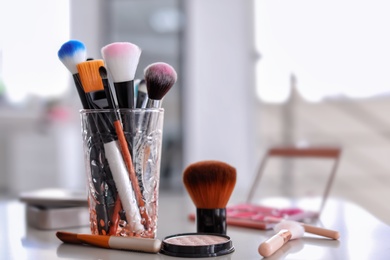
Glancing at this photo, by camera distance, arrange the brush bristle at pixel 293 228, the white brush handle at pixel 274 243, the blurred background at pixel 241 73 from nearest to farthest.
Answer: the white brush handle at pixel 274 243 → the brush bristle at pixel 293 228 → the blurred background at pixel 241 73

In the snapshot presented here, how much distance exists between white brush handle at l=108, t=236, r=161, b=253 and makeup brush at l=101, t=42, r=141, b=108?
187 mm

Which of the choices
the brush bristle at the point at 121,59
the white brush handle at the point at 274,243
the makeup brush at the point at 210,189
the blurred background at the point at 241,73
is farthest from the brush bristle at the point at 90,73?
the blurred background at the point at 241,73

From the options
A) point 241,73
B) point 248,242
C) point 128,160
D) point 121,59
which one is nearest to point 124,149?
point 128,160

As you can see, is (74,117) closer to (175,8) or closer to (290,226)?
(175,8)

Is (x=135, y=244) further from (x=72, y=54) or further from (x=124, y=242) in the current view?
(x=72, y=54)

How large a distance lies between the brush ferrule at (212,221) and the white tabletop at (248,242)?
3 centimetres

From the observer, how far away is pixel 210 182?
0.71m

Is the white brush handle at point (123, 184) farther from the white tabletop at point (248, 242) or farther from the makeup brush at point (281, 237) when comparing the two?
the makeup brush at point (281, 237)

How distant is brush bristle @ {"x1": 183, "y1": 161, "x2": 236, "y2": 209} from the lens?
0.70 meters

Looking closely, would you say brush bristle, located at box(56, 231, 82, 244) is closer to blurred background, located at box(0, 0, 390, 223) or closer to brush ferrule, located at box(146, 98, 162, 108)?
brush ferrule, located at box(146, 98, 162, 108)

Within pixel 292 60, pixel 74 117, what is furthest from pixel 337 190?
pixel 74 117

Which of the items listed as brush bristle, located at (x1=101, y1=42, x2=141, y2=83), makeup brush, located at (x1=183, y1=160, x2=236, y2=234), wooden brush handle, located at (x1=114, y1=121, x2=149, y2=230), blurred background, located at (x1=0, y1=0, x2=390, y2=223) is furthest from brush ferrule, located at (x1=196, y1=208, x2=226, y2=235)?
blurred background, located at (x1=0, y1=0, x2=390, y2=223)

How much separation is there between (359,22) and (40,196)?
2035 millimetres

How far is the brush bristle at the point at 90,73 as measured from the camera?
681 mm
